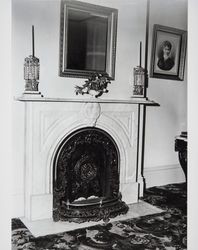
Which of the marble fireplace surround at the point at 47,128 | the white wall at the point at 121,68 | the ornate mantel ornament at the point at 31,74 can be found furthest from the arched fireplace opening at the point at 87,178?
the ornate mantel ornament at the point at 31,74

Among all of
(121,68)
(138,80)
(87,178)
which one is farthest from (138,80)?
(87,178)

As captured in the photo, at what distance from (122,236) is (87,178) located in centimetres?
63

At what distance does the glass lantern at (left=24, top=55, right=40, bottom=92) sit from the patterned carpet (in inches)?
39.7

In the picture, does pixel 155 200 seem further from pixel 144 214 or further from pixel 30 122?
pixel 30 122

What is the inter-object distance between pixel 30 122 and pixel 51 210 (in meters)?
0.71

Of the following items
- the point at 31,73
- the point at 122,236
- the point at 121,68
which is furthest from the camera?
the point at 121,68

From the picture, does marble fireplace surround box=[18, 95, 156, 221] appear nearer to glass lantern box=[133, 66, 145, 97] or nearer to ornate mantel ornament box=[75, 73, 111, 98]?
ornate mantel ornament box=[75, 73, 111, 98]

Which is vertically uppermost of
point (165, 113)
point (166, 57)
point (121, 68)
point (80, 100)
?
point (166, 57)

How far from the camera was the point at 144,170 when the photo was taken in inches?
127

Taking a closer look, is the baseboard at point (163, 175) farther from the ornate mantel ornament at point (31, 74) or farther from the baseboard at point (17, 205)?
the ornate mantel ornament at point (31, 74)

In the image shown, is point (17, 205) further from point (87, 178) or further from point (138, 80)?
point (138, 80)

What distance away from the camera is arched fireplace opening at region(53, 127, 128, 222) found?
8.15ft

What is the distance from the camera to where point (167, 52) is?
10.5 ft

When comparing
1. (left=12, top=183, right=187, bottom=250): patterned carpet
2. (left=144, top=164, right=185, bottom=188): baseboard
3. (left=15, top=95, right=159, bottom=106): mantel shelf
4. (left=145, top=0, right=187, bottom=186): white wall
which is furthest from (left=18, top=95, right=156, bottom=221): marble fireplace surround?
(left=144, top=164, right=185, bottom=188): baseboard
